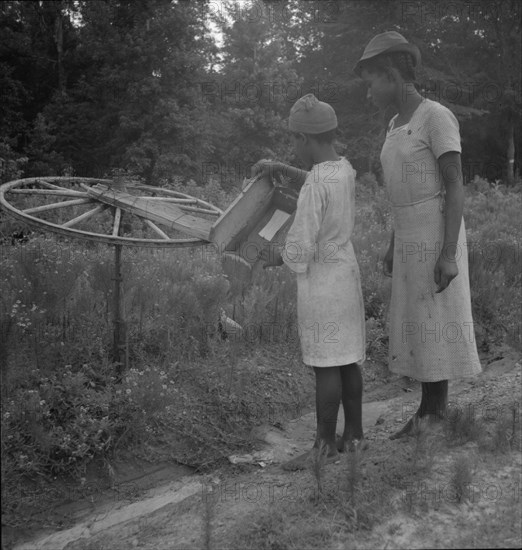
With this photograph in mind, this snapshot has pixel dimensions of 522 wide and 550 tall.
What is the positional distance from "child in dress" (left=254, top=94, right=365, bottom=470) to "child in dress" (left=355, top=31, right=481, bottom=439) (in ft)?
1.28

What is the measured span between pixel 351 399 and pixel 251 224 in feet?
3.77

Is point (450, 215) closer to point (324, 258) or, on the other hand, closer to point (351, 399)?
point (324, 258)

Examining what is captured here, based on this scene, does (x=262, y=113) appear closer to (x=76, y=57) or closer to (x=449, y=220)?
(x=76, y=57)

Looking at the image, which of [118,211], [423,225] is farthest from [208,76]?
[423,225]

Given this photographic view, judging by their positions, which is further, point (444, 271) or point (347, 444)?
point (347, 444)

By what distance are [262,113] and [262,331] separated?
56.9 feet

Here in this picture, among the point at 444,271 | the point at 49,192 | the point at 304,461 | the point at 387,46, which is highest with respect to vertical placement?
the point at 387,46

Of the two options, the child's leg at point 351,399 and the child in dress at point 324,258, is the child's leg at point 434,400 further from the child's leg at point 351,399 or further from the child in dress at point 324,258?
the child in dress at point 324,258

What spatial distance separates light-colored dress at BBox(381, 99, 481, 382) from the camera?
3477 millimetres

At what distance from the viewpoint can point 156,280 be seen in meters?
5.46

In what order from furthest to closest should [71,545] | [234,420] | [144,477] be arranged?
[234,420]
[144,477]
[71,545]

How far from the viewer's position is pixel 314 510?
9.69 ft

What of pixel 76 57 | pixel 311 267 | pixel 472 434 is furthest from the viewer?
pixel 76 57

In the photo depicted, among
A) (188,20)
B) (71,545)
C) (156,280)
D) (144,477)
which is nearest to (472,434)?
(144,477)
